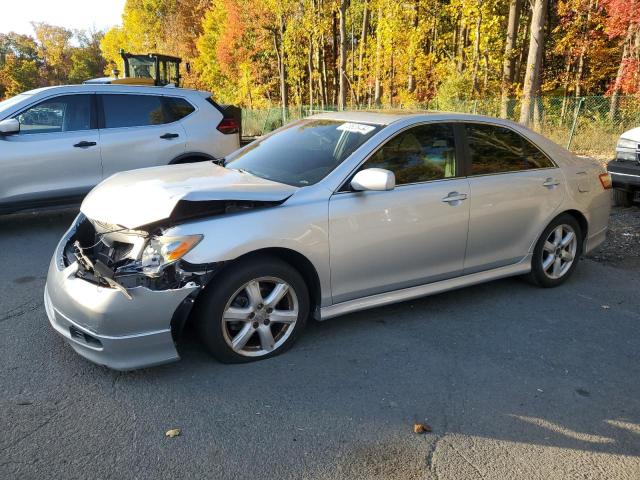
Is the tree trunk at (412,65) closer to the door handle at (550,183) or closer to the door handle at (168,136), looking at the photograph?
the door handle at (168,136)

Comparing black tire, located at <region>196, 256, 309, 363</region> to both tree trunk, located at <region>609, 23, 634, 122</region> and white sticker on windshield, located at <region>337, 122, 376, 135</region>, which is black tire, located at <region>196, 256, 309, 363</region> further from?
tree trunk, located at <region>609, 23, 634, 122</region>

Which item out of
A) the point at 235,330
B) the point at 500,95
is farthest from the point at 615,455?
the point at 500,95

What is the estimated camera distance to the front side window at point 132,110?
6906 millimetres

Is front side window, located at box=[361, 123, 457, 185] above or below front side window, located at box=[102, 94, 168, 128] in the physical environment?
below

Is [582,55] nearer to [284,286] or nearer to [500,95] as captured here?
[500,95]

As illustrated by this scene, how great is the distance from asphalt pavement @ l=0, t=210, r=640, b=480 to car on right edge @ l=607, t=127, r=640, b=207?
12.2 feet

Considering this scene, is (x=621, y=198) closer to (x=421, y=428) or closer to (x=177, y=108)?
(x=177, y=108)

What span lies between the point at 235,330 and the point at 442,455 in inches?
58.1

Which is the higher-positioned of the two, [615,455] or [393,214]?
[393,214]

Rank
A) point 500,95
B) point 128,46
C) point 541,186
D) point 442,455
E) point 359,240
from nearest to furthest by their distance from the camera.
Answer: point 442,455, point 359,240, point 541,186, point 500,95, point 128,46

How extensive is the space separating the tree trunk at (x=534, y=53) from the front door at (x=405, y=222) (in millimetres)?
12213

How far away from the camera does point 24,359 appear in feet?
11.3

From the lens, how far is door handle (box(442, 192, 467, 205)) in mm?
4109

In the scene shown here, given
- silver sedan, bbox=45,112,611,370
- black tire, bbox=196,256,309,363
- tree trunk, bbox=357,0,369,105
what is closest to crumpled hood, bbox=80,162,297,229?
silver sedan, bbox=45,112,611,370
